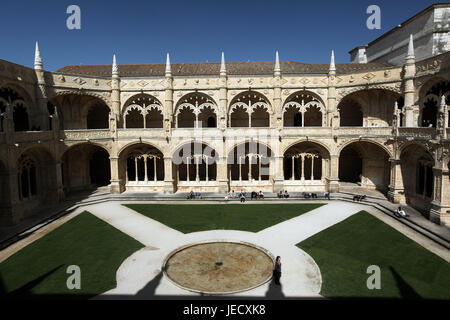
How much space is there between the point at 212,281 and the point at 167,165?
16.8 metres

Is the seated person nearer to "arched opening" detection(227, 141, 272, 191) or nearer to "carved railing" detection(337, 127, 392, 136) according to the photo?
"carved railing" detection(337, 127, 392, 136)

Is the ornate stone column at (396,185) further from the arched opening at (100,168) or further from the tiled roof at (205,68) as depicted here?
the arched opening at (100,168)

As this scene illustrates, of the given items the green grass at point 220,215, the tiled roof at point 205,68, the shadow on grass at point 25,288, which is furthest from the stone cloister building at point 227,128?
the shadow on grass at point 25,288

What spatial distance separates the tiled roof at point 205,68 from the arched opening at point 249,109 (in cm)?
382

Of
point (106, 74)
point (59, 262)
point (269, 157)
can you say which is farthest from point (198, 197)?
point (106, 74)

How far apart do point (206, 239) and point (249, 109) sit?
15.3 meters

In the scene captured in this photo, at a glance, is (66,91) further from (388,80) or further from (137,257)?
(388,80)

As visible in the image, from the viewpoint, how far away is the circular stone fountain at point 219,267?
11.4 m

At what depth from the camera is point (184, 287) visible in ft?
36.5

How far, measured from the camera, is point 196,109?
28.0 metres

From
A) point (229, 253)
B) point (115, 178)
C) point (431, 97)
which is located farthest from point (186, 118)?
point (431, 97)

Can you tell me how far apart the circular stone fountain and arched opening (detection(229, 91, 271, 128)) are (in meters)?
15.2

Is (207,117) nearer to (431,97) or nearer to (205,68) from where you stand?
(205,68)

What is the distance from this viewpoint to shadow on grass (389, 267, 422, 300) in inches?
424
